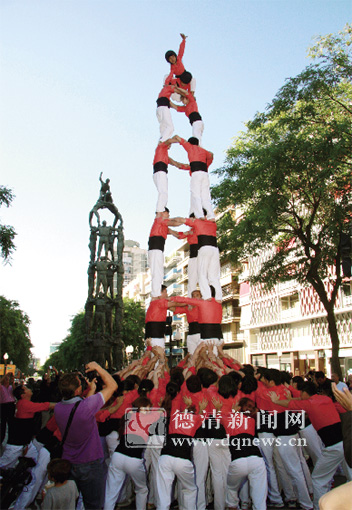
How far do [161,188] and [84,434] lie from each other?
7285 mm

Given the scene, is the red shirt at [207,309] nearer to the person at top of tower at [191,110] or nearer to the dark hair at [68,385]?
the person at top of tower at [191,110]

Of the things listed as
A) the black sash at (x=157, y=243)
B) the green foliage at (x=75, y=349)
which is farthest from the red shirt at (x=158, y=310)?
the green foliage at (x=75, y=349)

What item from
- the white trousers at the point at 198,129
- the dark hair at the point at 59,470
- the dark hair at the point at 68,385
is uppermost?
the white trousers at the point at 198,129

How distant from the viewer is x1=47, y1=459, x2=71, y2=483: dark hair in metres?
3.71

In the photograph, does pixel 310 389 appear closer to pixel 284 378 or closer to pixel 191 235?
pixel 284 378

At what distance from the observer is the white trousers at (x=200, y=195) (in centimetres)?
1028

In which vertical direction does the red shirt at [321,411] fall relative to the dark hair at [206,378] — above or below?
below

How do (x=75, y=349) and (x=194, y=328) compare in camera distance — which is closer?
(x=194, y=328)

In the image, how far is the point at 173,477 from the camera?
191 inches

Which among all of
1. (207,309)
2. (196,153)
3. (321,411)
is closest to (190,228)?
(196,153)

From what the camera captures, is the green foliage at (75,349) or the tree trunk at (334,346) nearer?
the tree trunk at (334,346)

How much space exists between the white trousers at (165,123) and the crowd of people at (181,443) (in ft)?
21.3

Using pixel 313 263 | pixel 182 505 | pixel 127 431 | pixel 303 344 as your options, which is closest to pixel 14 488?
pixel 127 431

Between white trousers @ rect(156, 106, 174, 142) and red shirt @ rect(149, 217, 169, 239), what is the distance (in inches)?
85.2
